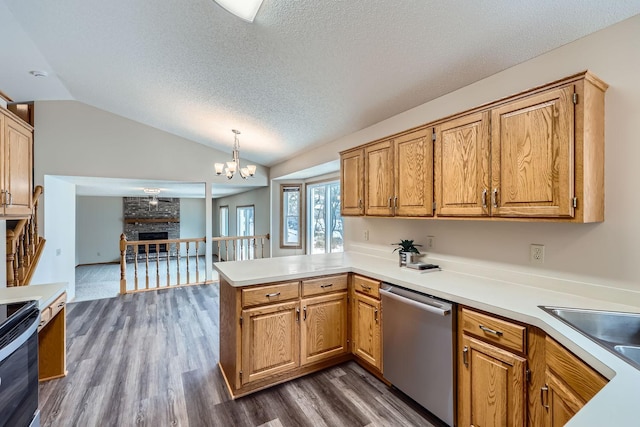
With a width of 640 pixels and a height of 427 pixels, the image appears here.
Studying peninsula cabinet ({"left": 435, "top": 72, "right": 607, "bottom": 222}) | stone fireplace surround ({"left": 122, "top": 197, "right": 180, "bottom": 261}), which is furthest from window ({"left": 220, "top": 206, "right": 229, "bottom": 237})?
peninsula cabinet ({"left": 435, "top": 72, "right": 607, "bottom": 222})

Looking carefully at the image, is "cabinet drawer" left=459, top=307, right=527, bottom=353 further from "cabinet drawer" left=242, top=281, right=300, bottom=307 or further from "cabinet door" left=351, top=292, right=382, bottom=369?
"cabinet drawer" left=242, top=281, right=300, bottom=307

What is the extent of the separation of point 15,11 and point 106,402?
330cm

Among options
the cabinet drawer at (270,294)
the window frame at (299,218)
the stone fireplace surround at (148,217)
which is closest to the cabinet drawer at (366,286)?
the cabinet drawer at (270,294)

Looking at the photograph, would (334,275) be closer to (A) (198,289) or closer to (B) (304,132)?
(B) (304,132)

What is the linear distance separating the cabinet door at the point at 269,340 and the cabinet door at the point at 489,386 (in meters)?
1.23

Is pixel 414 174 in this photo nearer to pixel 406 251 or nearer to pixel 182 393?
pixel 406 251

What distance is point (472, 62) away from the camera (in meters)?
2.01

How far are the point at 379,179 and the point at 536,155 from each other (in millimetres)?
1290

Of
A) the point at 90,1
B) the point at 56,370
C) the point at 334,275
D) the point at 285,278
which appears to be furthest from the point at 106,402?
the point at 90,1

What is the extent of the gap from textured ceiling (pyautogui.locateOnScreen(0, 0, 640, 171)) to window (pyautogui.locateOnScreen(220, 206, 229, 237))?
5.98m

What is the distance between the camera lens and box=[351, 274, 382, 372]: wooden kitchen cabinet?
2342 mm

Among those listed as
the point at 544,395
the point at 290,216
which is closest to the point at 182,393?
the point at 544,395

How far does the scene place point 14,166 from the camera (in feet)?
7.33

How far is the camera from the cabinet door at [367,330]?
2.35 meters
